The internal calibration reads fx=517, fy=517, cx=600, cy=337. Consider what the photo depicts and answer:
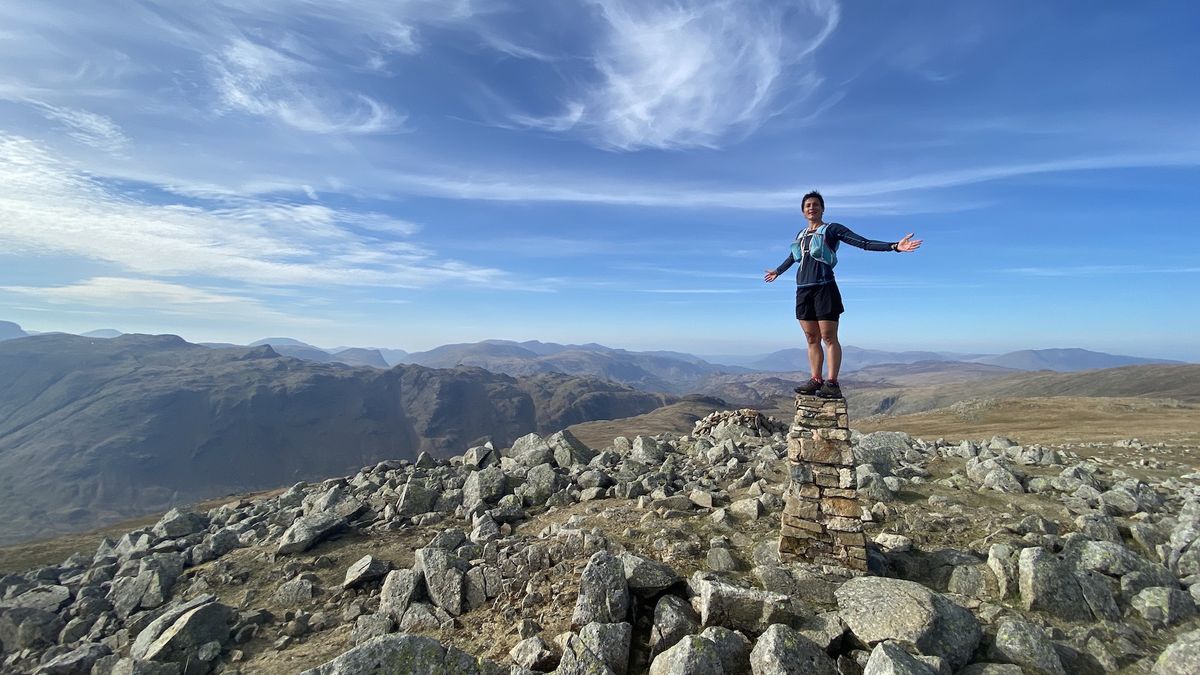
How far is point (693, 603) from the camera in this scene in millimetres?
7566

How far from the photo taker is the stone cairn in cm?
853

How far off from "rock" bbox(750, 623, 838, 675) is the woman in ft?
A: 13.5

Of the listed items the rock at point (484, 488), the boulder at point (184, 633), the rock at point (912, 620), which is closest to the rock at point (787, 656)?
the rock at point (912, 620)

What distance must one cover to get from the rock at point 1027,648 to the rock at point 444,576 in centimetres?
811

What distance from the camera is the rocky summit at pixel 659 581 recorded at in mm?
6828

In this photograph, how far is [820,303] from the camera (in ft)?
29.5

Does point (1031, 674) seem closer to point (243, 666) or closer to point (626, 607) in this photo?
point (626, 607)

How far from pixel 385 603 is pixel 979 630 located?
9.50 metres

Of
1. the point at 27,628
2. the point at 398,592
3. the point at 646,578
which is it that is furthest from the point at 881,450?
the point at 27,628

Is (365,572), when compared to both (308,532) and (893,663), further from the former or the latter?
(893,663)

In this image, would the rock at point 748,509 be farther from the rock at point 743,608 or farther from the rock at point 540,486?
the rock at point 540,486

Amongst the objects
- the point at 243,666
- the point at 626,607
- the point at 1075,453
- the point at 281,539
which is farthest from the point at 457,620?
the point at 1075,453

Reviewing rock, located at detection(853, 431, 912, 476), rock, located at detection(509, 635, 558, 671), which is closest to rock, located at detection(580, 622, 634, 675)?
rock, located at detection(509, 635, 558, 671)

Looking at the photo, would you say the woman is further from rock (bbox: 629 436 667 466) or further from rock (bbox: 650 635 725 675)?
rock (bbox: 629 436 667 466)
